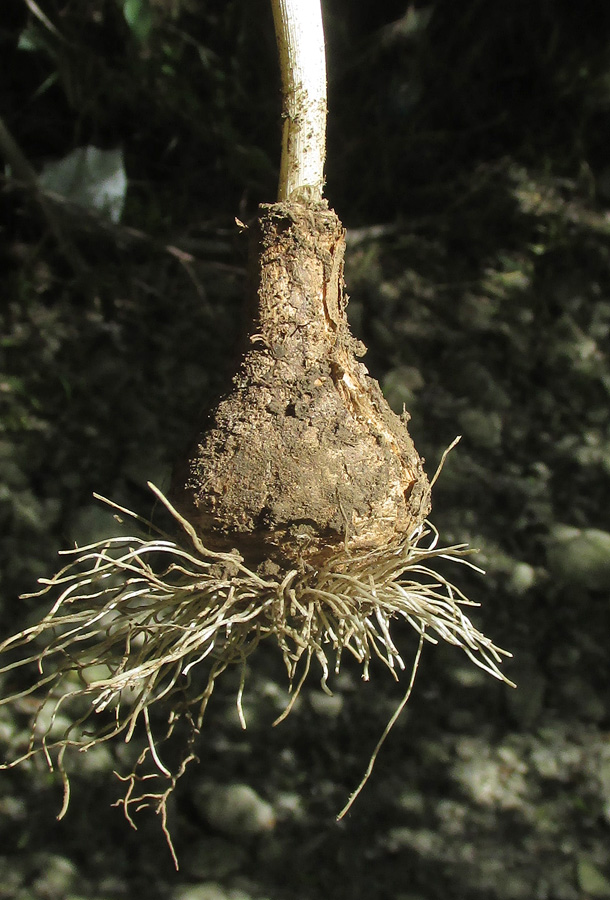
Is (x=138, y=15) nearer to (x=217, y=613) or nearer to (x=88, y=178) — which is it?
(x=88, y=178)

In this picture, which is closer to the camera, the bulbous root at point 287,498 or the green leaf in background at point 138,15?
the bulbous root at point 287,498

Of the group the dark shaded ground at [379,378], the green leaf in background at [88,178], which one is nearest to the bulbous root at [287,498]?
the dark shaded ground at [379,378]

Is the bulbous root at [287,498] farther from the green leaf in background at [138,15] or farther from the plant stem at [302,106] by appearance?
the green leaf in background at [138,15]

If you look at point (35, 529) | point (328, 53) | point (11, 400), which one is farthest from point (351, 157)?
point (35, 529)

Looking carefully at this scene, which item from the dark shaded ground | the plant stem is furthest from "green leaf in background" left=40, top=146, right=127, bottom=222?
the plant stem

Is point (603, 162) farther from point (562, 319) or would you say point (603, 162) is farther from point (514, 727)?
point (514, 727)

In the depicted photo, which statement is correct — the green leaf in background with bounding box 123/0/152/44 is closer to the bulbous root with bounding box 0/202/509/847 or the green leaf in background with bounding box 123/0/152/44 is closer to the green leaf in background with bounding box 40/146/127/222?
the green leaf in background with bounding box 40/146/127/222
